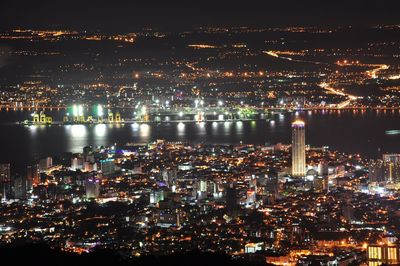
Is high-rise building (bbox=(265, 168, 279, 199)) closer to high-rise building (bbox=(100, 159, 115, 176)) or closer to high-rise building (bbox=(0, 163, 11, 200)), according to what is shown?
high-rise building (bbox=(100, 159, 115, 176))

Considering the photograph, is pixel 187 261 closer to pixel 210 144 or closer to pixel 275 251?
pixel 275 251

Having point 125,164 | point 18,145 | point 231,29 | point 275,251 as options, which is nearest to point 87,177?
point 125,164

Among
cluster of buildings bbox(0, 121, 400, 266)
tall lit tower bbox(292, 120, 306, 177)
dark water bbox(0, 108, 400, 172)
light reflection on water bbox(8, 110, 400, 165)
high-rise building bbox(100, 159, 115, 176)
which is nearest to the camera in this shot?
cluster of buildings bbox(0, 121, 400, 266)

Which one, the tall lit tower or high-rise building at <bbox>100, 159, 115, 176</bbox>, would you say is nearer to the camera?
A: the tall lit tower

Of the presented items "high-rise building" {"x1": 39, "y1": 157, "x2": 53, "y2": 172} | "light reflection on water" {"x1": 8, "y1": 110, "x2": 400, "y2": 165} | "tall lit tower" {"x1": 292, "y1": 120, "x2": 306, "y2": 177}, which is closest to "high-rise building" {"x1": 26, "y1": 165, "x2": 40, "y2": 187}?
"high-rise building" {"x1": 39, "y1": 157, "x2": 53, "y2": 172}

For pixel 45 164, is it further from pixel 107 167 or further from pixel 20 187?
pixel 20 187
